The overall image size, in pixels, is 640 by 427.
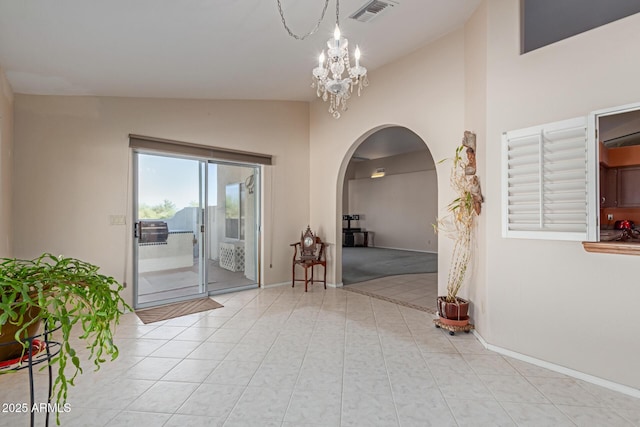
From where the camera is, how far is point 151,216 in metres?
4.21

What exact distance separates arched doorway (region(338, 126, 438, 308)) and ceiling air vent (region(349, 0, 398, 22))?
233 cm

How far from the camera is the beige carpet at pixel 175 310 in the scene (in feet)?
12.4

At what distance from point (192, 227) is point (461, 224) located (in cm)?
366

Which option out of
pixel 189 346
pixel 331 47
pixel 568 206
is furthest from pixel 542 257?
pixel 189 346

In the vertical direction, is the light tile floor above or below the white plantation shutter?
below

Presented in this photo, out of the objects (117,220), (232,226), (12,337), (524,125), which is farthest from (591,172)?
(117,220)

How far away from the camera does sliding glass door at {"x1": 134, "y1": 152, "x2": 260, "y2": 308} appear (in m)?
4.20

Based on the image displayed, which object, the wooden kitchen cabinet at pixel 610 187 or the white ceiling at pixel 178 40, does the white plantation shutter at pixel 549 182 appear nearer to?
the wooden kitchen cabinet at pixel 610 187

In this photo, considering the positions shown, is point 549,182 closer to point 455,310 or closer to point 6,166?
point 455,310

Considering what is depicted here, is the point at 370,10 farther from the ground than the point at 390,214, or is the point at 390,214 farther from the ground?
the point at 370,10

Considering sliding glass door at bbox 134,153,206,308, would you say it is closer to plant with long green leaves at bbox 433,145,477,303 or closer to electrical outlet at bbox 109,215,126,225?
electrical outlet at bbox 109,215,126,225

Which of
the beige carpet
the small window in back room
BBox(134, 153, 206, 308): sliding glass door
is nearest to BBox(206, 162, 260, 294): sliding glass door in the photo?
BBox(134, 153, 206, 308): sliding glass door

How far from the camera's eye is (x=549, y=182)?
2.56m

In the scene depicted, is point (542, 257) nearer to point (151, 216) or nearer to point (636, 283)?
point (636, 283)
